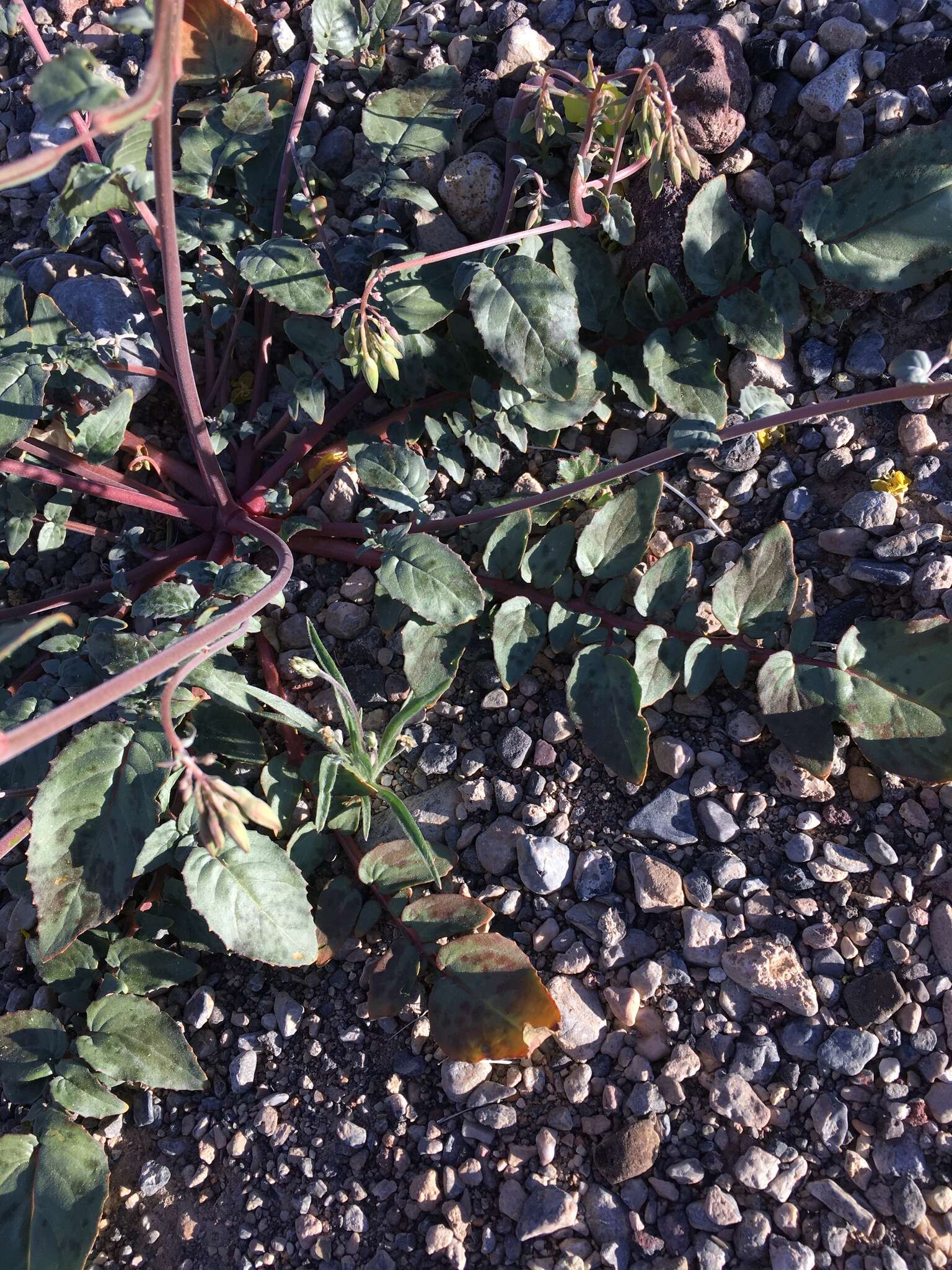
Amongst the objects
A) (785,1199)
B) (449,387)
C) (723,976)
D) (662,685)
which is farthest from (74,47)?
(785,1199)

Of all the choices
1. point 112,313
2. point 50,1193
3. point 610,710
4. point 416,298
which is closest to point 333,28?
point 416,298

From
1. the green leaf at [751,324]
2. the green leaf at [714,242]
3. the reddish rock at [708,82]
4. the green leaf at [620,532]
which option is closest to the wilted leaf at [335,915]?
the green leaf at [620,532]

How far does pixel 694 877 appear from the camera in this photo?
2.47 meters

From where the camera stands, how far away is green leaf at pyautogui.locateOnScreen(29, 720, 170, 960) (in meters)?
2.40

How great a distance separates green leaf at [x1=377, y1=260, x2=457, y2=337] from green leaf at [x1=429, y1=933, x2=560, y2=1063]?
5.61 feet

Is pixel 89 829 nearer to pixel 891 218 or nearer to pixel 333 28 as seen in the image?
pixel 333 28

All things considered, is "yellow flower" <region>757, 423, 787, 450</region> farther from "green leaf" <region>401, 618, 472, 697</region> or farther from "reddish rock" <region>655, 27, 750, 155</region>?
"green leaf" <region>401, 618, 472, 697</region>

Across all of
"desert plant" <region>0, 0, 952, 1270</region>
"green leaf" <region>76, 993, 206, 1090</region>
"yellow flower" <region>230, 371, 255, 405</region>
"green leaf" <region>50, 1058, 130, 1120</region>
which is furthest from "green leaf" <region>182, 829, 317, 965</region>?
"yellow flower" <region>230, 371, 255, 405</region>

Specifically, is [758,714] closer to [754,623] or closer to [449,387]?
[754,623]

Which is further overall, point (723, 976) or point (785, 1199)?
point (723, 976)

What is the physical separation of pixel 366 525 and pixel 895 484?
1521mm

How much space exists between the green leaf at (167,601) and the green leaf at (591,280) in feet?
4.66

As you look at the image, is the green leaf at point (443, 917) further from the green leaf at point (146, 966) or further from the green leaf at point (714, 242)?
the green leaf at point (714, 242)

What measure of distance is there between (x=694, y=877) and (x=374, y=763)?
867mm
